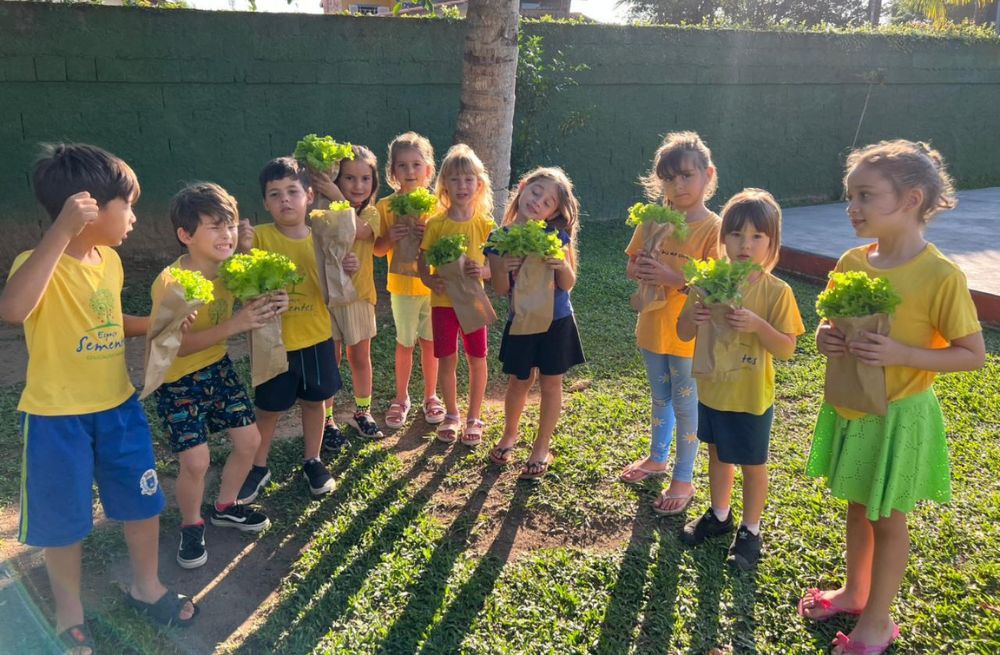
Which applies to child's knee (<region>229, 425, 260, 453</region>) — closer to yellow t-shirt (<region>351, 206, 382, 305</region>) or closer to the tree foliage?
yellow t-shirt (<region>351, 206, 382, 305</region>)

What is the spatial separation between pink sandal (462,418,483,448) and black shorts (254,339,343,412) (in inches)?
38.4

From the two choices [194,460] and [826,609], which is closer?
[826,609]

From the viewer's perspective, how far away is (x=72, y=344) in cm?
269

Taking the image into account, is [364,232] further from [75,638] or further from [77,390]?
[75,638]

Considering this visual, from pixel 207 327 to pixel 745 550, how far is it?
2.60 m

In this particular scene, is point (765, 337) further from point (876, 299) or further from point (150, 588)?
point (150, 588)

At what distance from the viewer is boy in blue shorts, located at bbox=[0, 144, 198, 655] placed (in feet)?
8.72

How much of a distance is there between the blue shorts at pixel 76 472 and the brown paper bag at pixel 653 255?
91.4 inches

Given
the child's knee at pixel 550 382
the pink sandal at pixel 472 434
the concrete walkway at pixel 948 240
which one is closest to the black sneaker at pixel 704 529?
the child's knee at pixel 550 382

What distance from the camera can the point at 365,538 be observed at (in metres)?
3.59

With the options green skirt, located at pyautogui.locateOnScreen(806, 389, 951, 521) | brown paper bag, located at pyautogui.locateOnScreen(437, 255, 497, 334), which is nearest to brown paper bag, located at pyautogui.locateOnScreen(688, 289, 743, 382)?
green skirt, located at pyautogui.locateOnScreen(806, 389, 951, 521)

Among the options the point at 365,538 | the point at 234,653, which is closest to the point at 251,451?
the point at 365,538

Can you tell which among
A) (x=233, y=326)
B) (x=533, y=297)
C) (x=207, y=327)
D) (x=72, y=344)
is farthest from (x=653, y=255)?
(x=72, y=344)

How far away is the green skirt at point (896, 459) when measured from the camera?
2.74 m
